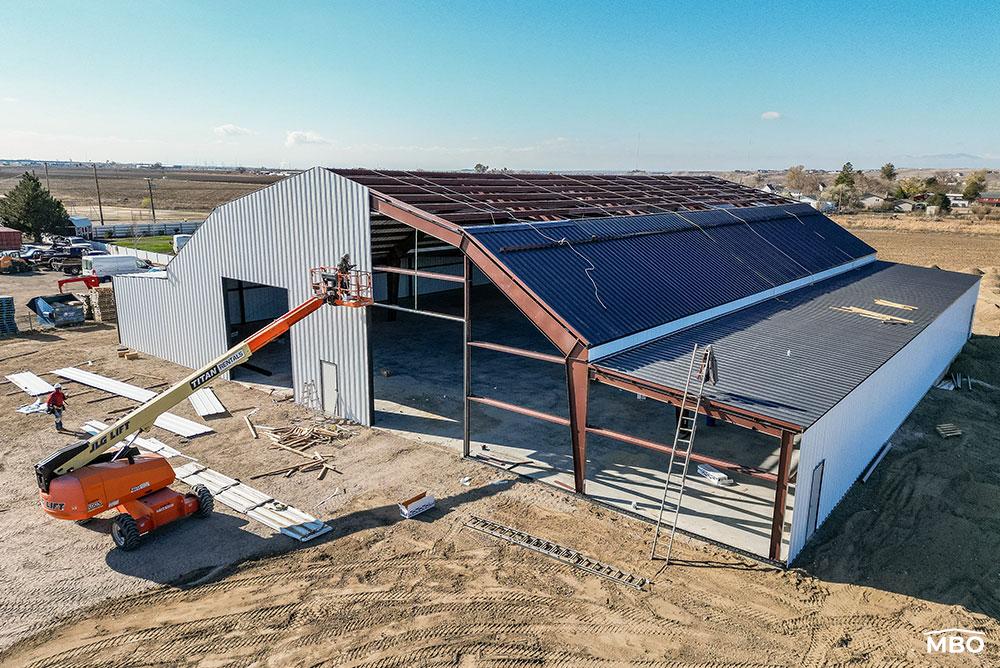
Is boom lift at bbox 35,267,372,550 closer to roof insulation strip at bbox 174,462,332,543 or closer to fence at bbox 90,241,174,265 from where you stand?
roof insulation strip at bbox 174,462,332,543

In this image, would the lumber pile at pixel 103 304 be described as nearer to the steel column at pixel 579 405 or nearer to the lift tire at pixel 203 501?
the lift tire at pixel 203 501

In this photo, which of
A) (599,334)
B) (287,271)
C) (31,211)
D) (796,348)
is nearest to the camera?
(599,334)

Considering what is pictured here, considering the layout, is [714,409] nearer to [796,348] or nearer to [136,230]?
[796,348]

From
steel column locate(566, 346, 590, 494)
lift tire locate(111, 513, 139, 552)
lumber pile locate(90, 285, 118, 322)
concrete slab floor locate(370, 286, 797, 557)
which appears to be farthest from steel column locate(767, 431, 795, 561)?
lumber pile locate(90, 285, 118, 322)

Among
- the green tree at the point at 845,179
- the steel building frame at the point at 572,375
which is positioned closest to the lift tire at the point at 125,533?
the steel building frame at the point at 572,375

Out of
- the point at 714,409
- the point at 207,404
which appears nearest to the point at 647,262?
the point at 714,409
